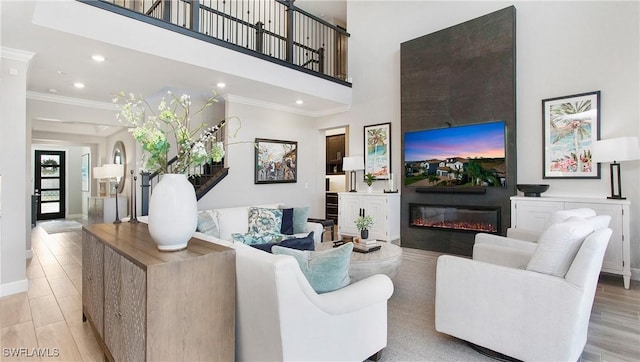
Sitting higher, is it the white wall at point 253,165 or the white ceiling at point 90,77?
the white ceiling at point 90,77

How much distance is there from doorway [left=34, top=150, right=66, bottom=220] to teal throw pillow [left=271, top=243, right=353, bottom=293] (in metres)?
12.5

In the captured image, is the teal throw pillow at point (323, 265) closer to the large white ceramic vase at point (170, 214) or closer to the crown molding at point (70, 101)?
the large white ceramic vase at point (170, 214)

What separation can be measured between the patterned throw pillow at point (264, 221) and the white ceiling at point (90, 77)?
206 centimetres

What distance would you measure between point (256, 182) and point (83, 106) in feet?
11.2

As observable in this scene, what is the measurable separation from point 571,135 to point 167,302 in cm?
519

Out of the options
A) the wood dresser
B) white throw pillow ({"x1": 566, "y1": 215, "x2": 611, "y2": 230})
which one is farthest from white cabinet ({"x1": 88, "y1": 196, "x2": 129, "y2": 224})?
white throw pillow ({"x1": 566, "y1": 215, "x2": 611, "y2": 230})

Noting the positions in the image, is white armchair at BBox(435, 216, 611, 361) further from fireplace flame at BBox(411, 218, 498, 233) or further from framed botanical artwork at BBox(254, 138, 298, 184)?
framed botanical artwork at BBox(254, 138, 298, 184)

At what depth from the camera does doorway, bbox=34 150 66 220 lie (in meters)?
10.8

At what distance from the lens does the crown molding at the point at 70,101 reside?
5.41 meters

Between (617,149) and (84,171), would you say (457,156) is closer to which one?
(617,149)

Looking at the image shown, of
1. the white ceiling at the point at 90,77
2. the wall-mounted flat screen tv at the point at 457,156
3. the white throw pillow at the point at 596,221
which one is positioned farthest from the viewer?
the wall-mounted flat screen tv at the point at 457,156

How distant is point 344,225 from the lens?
6688 millimetres

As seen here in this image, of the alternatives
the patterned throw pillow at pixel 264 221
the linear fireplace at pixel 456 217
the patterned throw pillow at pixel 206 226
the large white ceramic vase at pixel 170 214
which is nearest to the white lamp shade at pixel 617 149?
the linear fireplace at pixel 456 217

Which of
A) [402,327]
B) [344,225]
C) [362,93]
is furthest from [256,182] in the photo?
[402,327]
